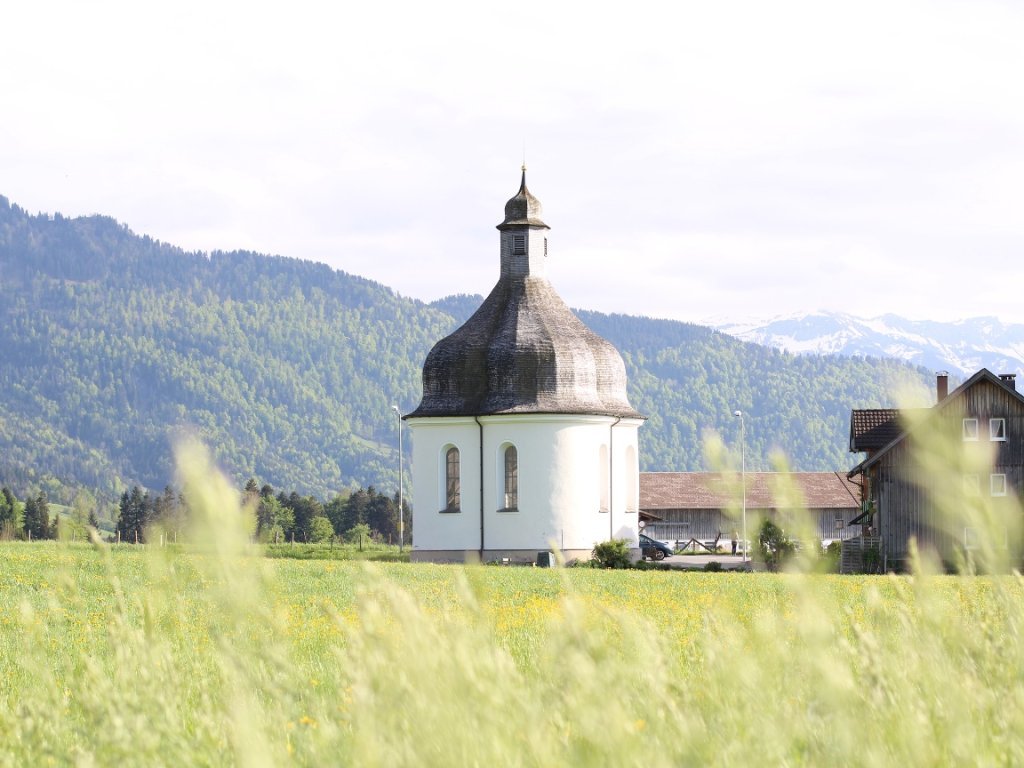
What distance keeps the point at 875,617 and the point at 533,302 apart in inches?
1610

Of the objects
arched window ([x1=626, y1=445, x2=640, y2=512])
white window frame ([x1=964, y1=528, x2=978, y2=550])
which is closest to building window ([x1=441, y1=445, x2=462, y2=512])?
arched window ([x1=626, y1=445, x2=640, y2=512])

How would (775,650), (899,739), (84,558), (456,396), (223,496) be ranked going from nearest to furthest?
(223,496), (899,739), (775,650), (84,558), (456,396)

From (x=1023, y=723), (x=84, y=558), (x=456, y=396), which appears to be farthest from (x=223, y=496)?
(x=456, y=396)

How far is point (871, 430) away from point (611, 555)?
1260 cm

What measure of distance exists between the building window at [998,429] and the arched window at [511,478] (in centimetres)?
1471

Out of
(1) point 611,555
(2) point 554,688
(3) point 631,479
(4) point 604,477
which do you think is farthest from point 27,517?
(2) point 554,688

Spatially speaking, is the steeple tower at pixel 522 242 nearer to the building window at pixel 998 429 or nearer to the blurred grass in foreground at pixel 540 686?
the building window at pixel 998 429

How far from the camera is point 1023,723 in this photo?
139 inches

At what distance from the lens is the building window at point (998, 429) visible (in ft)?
144

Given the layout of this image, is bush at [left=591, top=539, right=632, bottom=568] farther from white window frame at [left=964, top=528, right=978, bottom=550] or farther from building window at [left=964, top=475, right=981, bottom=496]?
building window at [left=964, top=475, right=981, bottom=496]

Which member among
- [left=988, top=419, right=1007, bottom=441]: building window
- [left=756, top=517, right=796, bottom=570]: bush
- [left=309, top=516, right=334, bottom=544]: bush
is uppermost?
[left=988, top=419, right=1007, bottom=441]: building window

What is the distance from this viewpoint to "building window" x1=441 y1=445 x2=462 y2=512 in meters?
45.1

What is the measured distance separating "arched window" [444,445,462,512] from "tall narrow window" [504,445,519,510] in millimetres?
1632

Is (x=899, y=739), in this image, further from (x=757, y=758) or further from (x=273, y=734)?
(x=273, y=734)
